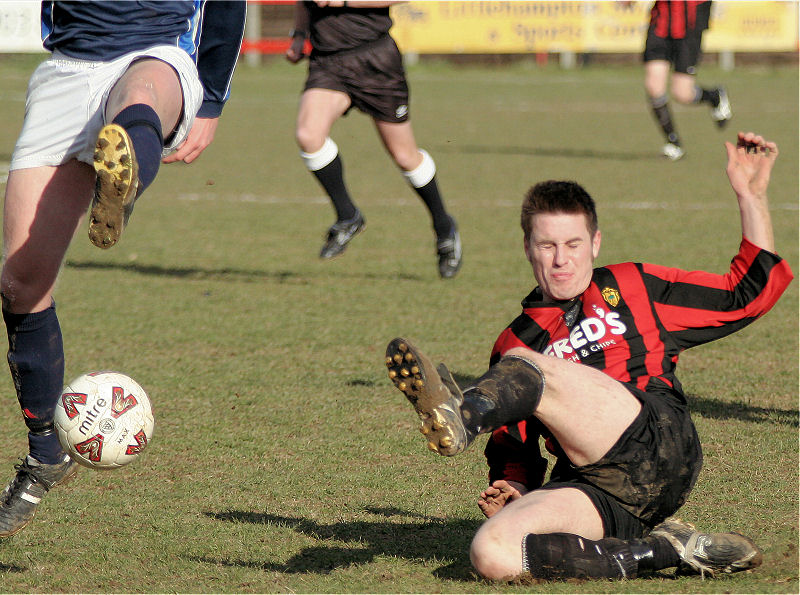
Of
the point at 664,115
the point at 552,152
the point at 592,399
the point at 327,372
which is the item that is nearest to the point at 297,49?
the point at 327,372

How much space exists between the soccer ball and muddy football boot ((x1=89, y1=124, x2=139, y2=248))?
597 mm

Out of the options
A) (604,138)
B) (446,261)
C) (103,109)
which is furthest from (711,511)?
(604,138)

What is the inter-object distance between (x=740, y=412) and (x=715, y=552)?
1.79 meters

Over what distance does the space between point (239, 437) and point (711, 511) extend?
183cm

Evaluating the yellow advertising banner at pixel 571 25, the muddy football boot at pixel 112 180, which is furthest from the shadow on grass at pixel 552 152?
the yellow advertising banner at pixel 571 25

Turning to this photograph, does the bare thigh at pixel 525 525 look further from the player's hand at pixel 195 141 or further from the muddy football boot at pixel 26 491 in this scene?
the player's hand at pixel 195 141

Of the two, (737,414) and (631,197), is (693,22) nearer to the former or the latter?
(631,197)

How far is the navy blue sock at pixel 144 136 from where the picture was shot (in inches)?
124

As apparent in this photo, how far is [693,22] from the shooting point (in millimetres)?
12453

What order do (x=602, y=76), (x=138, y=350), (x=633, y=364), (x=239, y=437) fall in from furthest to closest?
(x=602, y=76)
(x=138, y=350)
(x=239, y=437)
(x=633, y=364)

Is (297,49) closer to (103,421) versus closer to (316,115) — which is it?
(316,115)

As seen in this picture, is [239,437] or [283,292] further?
[283,292]

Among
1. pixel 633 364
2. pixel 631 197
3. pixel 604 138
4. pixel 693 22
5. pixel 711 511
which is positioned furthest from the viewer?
pixel 604 138

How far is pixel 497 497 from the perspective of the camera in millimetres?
3338
